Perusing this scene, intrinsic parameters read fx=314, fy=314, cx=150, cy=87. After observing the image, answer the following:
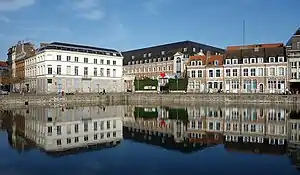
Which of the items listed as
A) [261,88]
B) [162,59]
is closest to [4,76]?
[162,59]

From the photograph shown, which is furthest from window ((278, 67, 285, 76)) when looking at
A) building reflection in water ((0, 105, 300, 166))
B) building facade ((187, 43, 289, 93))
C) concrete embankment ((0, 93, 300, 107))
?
building reflection in water ((0, 105, 300, 166))

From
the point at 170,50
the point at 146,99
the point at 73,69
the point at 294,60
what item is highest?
the point at 170,50

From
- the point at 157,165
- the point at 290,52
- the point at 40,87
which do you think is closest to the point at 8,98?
the point at 40,87

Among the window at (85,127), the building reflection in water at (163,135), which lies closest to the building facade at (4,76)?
the building reflection in water at (163,135)

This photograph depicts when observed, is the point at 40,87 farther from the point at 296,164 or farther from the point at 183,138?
the point at 296,164

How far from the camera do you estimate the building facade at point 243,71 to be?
50.6 meters

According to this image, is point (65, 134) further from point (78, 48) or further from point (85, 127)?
point (78, 48)

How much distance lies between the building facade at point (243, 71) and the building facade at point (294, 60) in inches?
31.4

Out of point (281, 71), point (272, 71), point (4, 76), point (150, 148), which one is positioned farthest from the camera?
point (4, 76)

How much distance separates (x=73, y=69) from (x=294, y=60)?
3709cm

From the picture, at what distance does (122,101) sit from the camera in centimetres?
5281

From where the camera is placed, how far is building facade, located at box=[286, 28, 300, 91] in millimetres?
48156

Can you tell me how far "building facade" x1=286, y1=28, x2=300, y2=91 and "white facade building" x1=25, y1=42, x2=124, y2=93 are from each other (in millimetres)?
31975

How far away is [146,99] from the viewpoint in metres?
52.4
